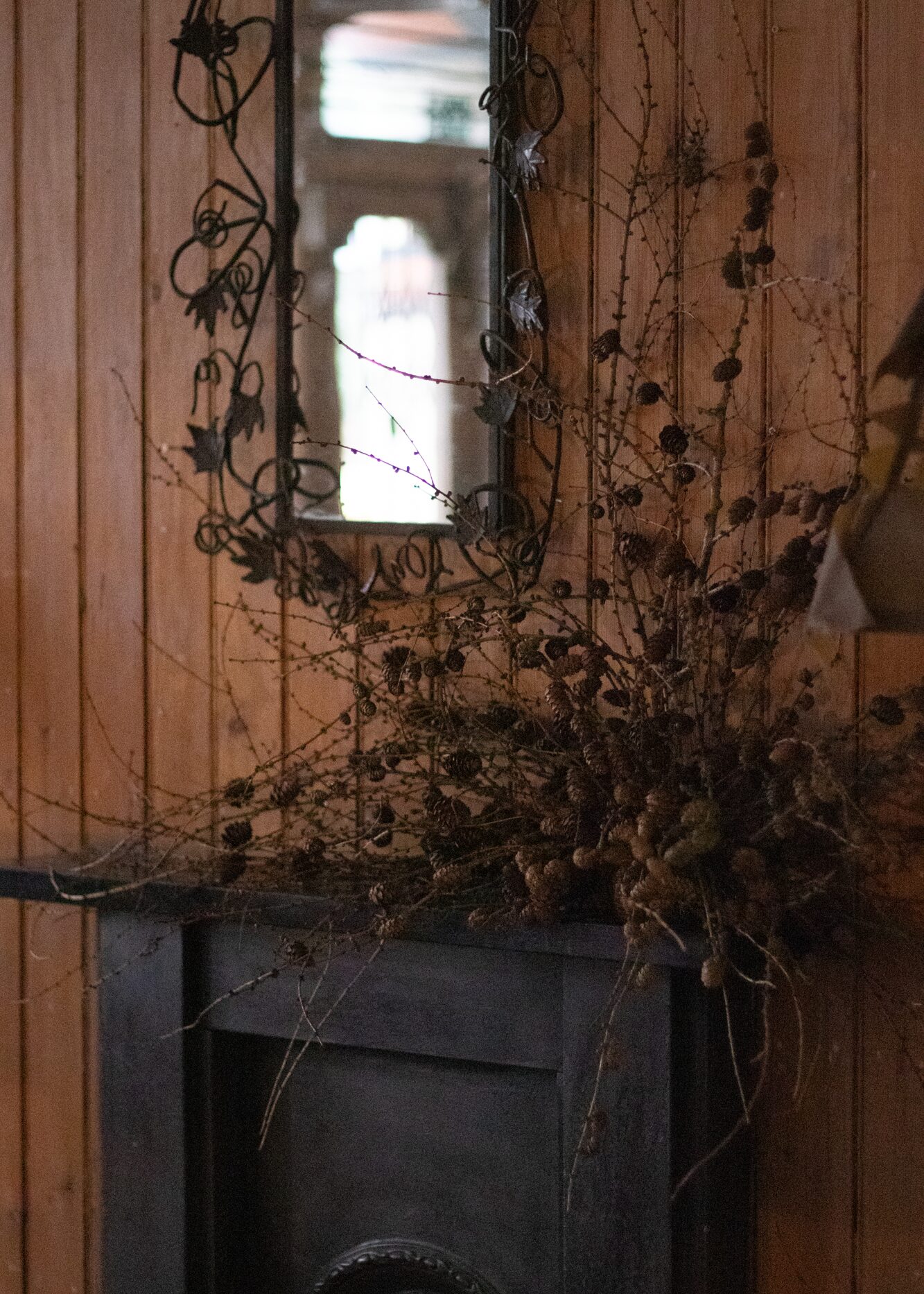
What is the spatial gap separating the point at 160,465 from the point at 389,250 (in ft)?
1.42

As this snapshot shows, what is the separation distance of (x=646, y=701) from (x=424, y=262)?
1.98ft

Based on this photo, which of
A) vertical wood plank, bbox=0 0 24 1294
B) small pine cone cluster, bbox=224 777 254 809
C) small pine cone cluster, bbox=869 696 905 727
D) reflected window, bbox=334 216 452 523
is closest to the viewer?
small pine cone cluster, bbox=869 696 905 727

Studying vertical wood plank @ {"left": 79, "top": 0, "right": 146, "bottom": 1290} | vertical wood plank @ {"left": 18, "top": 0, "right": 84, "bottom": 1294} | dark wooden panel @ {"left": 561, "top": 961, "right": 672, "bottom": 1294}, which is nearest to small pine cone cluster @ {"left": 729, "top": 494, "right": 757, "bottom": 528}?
dark wooden panel @ {"left": 561, "top": 961, "right": 672, "bottom": 1294}

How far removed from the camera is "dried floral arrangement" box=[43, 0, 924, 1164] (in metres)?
1.38

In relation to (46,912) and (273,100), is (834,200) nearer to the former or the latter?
(273,100)

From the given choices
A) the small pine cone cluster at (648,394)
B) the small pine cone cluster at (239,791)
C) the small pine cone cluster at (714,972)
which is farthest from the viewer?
the small pine cone cluster at (239,791)

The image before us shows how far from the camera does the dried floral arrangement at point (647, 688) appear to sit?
1.38 metres

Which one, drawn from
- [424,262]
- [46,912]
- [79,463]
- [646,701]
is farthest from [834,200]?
[46,912]

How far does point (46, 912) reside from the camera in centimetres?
198

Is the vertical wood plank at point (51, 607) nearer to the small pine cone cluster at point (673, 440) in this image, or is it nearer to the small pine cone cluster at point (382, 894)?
the small pine cone cluster at point (382, 894)

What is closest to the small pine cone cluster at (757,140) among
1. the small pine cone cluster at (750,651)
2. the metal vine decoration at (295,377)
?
the metal vine decoration at (295,377)

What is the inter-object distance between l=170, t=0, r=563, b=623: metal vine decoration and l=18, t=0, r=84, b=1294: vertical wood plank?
20 centimetres

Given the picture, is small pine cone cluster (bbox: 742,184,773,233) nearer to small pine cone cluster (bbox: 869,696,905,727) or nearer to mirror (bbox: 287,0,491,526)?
mirror (bbox: 287,0,491,526)

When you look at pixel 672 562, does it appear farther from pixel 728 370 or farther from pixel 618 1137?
pixel 618 1137
